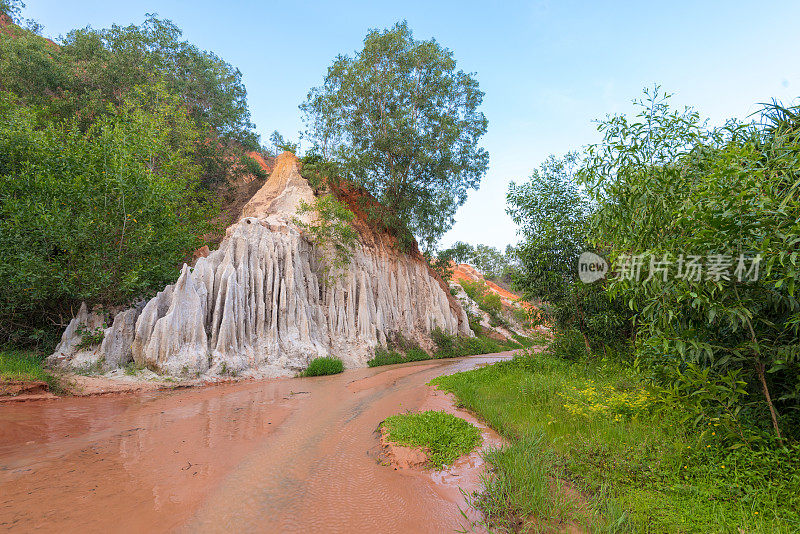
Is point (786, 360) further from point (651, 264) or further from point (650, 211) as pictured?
point (650, 211)

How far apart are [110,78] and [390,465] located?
26895 millimetres

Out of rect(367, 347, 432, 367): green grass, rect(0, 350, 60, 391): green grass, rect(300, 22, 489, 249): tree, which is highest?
rect(300, 22, 489, 249): tree

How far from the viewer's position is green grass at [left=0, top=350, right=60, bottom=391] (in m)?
8.45

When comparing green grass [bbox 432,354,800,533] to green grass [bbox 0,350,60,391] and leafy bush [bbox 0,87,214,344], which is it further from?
leafy bush [bbox 0,87,214,344]

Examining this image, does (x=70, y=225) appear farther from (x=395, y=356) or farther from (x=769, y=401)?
(x=769, y=401)

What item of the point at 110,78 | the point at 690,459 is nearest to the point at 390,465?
the point at 690,459

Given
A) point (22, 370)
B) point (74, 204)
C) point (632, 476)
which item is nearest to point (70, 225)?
point (74, 204)

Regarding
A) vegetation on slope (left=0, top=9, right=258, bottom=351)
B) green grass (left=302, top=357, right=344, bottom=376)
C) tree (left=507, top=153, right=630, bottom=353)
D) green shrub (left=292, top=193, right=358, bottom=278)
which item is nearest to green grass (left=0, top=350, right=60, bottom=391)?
vegetation on slope (left=0, top=9, right=258, bottom=351)

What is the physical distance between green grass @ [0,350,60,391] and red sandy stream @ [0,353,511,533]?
960mm

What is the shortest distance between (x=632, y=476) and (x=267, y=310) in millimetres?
13516

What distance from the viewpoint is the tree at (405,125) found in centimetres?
2169

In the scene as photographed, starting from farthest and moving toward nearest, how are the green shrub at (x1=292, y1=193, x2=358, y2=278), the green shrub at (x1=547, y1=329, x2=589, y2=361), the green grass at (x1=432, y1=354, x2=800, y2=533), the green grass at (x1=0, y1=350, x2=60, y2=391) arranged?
the green shrub at (x1=292, y1=193, x2=358, y2=278)
the green shrub at (x1=547, y1=329, x2=589, y2=361)
the green grass at (x1=0, y1=350, x2=60, y2=391)
the green grass at (x1=432, y1=354, x2=800, y2=533)

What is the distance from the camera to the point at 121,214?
12008mm

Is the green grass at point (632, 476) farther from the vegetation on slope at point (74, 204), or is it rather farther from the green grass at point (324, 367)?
Result: the vegetation on slope at point (74, 204)
